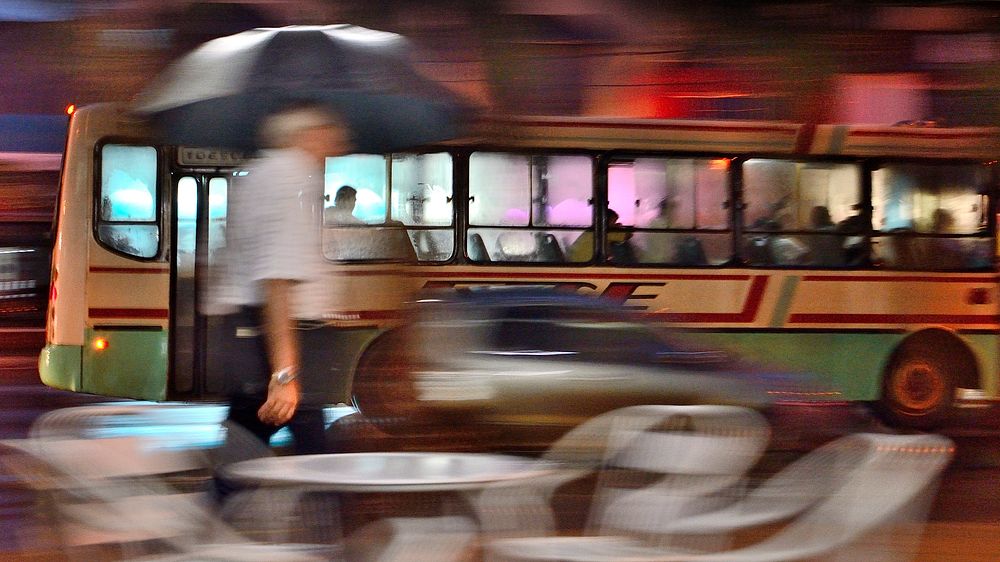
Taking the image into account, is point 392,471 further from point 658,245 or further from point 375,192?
point 658,245

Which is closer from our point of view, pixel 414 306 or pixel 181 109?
pixel 414 306

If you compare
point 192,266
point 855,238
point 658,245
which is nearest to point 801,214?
point 855,238

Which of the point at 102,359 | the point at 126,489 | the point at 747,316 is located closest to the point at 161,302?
the point at 102,359

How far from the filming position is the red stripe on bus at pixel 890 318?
9297 millimetres

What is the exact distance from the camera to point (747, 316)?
9.20 metres

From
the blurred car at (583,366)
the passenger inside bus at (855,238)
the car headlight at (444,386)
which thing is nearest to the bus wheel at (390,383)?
the car headlight at (444,386)

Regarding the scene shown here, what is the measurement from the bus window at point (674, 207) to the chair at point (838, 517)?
609 centimetres

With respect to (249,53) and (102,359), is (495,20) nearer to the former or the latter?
(249,53)

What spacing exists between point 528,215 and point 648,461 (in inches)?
240

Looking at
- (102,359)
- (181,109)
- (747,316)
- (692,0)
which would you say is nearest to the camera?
(692,0)

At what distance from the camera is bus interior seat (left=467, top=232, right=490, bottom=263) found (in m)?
8.91

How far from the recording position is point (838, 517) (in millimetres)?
3004

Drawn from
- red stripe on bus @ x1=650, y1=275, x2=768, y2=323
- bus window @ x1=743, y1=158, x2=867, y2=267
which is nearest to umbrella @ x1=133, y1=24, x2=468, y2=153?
red stripe on bus @ x1=650, y1=275, x2=768, y2=323

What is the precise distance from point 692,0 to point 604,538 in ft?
5.03
